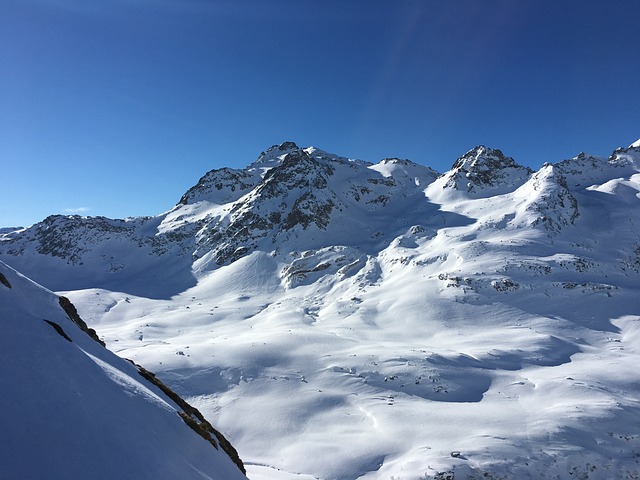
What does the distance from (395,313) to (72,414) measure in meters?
43.0

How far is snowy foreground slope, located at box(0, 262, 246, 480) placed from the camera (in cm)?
626

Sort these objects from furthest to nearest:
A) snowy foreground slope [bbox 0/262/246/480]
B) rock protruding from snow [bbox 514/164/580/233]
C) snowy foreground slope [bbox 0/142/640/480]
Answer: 1. rock protruding from snow [bbox 514/164/580/233]
2. snowy foreground slope [bbox 0/142/640/480]
3. snowy foreground slope [bbox 0/262/246/480]

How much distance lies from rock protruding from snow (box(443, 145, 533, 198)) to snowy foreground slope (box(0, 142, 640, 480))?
1.87ft

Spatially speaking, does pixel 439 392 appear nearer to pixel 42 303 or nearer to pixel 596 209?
pixel 42 303

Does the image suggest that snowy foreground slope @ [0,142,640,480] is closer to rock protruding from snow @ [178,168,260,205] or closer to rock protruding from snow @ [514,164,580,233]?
rock protruding from snow @ [514,164,580,233]

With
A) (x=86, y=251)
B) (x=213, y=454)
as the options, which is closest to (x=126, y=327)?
(x=213, y=454)

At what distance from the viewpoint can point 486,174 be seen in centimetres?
9488

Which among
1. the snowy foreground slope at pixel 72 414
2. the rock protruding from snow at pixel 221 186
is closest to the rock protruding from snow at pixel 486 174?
the rock protruding from snow at pixel 221 186

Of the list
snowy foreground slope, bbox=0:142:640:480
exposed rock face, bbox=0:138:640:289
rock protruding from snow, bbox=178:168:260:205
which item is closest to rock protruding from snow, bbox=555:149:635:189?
exposed rock face, bbox=0:138:640:289

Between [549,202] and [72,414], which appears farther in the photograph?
[549,202]

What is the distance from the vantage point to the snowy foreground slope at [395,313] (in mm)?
21500

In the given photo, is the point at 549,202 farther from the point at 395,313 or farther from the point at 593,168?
the point at 593,168

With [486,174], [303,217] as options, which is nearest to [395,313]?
[303,217]

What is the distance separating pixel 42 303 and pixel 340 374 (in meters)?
24.2
